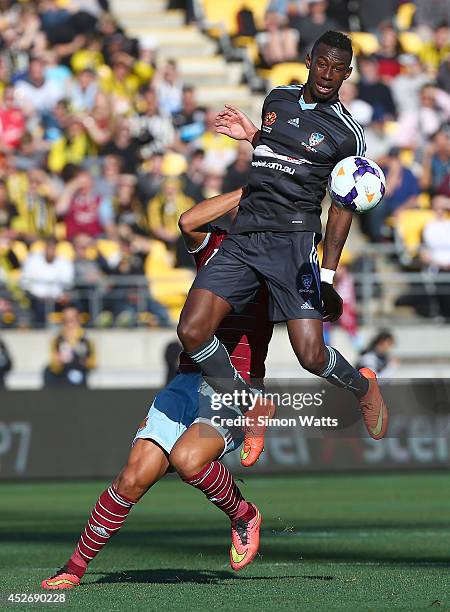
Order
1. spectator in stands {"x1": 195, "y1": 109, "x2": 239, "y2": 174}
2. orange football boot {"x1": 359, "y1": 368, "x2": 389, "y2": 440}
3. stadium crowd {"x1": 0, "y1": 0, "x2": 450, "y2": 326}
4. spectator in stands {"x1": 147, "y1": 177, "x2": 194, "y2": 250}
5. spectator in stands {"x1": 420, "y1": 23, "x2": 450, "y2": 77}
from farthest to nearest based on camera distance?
spectator in stands {"x1": 420, "y1": 23, "x2": 450, "y2": 77}
spectator in stands {"x1": 195, "y1": 109, "x2": 239, "y2": 174}
spectator in stands {"x1": 147, "y1": 177, "x2": 194, "y2": 250}
stadium crowd {"x1": 0, "y1": 0, "x2": 450, "y2": 326}
orange football boot {"x1": 359, "y1": 368, "x2": 389, "y2": 440}

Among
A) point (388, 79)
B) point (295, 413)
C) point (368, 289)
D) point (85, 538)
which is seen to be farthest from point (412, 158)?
point (85, 538)

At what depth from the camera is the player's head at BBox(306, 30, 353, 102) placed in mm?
7957

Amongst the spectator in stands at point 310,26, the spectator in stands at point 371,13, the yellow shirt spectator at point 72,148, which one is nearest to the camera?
the yellow shirt spectator at point 72,148

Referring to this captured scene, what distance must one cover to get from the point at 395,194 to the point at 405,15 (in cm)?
513

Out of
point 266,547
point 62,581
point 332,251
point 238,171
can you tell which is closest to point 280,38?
point 238,171

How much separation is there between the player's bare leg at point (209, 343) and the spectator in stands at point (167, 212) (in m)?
12.2

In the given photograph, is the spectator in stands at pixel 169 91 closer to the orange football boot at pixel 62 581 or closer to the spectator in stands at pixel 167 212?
the spectator in stands at pixel 167 212

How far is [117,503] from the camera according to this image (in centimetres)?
783

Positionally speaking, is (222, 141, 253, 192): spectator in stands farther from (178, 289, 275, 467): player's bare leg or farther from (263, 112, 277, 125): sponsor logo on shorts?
(178, 289, 275, 467): player's bare leg

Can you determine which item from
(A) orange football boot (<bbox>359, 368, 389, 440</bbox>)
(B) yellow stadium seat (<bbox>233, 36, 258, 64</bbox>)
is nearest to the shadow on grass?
(A) orange football boot (<bbox>359, 368, 389, 440</bbox>)

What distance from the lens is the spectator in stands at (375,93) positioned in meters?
22.7

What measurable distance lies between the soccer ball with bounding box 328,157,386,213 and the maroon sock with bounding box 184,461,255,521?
5.06ft

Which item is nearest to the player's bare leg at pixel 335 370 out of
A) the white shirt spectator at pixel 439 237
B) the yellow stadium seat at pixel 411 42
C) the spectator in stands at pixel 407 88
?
the white shirt spectator at pixel 439 237

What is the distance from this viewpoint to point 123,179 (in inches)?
815
